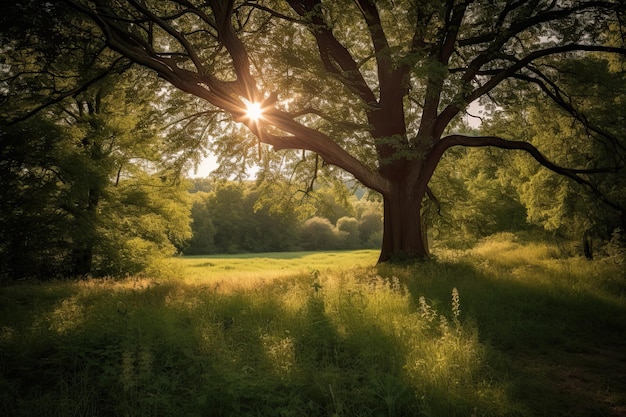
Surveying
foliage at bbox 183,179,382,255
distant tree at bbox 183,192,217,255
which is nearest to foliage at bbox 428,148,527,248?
foliage at bbox 183,179,382,255

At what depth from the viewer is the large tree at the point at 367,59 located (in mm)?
8305

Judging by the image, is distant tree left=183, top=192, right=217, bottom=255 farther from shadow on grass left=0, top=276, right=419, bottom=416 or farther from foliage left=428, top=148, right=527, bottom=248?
shadow on grass left=0, top=276, right=419, bottom=416

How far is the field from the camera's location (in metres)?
3.29

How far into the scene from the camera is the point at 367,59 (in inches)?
446

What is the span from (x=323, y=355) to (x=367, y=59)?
1004cm

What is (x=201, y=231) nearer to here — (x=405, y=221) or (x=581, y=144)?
(x=405, y=221)

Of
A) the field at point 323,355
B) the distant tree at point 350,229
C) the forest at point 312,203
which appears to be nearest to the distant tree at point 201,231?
the distant tree at point 350,229

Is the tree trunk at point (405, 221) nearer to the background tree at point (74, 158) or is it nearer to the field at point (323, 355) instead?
the field at point (323, 355)

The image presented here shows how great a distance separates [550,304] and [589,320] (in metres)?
0.69

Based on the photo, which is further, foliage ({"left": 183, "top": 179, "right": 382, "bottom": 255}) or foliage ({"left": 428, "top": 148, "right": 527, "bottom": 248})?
foliage ({"left": 183, "top": 179, "right": 382, "bottom": 255})

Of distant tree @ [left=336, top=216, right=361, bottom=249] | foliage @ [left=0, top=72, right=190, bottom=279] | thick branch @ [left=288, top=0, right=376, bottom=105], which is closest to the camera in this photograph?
thick branch @ [left=288, top=0, right=376, bottom=105]

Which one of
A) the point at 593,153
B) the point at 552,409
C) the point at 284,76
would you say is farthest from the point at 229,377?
the point at 593,153

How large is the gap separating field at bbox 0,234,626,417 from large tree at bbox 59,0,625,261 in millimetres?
4918

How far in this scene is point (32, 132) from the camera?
12.0m
